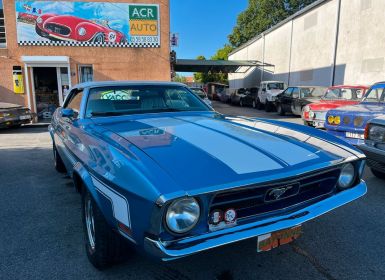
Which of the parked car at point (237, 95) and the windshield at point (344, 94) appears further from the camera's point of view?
the parked car at point (237, 95)

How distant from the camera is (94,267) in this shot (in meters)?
2.59

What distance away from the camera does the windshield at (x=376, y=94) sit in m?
6.11

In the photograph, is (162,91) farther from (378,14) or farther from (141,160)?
(378,14)

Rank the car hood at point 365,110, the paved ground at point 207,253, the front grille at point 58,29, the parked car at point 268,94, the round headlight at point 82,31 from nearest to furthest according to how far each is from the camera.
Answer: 1. the paved ground at point 207,253
2. the car hood at point 365,110
3. the front grille at point 58,29
4. the round headlight at point 82,31
5. the parked car at point 268,94

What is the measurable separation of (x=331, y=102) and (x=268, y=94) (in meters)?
8.97

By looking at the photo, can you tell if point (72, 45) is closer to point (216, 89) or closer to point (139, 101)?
point (139, 101)

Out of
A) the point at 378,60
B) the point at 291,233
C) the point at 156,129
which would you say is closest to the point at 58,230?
the point at 156,129

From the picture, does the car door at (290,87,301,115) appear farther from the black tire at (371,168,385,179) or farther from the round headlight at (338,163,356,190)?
the round headlight at (338,163,356,190)

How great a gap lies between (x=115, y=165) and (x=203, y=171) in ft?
1.94

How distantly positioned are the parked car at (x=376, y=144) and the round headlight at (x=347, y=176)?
1.96 meters

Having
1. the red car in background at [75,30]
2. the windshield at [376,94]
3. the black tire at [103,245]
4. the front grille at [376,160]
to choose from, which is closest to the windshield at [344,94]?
the windshield at [376,94]

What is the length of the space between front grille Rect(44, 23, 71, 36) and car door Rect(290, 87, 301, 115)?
1057cm

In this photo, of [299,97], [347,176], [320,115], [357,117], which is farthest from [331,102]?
[347,176]

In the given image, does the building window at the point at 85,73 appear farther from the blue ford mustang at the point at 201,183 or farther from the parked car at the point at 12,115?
the blue ford mustang at the point at 201,183
